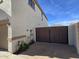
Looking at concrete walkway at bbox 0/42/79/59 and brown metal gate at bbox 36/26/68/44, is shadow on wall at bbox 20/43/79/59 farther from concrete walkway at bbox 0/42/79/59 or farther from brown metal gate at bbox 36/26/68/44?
brown metal gate at bbox 36/26/68/44

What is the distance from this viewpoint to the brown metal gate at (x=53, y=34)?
12.7 meters

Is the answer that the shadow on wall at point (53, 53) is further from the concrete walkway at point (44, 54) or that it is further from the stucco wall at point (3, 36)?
the stucco wall at point (3, 36)

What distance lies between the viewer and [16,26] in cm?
867

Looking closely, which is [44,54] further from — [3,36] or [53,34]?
[53,34]

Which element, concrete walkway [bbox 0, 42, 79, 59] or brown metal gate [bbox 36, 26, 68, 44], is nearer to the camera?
concrete walkway [bbox 0, 42, 79, 59]

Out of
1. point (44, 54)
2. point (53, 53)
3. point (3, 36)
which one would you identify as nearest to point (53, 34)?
point (53, 53)

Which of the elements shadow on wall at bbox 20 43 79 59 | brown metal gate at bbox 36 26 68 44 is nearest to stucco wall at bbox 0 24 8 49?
shadow on wall at bbox 20 43 79 59

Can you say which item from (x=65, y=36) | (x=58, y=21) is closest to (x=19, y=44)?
(x=65, y=36)

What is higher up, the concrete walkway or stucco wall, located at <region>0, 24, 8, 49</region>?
stucco wall, located at <region>0, 24, 8, 49</region>

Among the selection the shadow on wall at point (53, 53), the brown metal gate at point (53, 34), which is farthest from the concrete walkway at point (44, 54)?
the brown metal gate at point (53, 34)

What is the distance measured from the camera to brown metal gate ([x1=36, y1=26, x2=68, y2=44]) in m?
12.7

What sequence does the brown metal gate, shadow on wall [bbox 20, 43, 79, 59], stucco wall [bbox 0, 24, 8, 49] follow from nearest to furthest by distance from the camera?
shadow on wall [bbox 20, 43, 79, 59] < stucco wall [bbox 0, 24, 8, 49] < the brown metal gate

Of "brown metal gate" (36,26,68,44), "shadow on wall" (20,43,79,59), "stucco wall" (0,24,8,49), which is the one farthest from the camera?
"brown metal gate" (36,26,68,44)

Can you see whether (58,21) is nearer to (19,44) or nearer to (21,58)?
(19,44)
